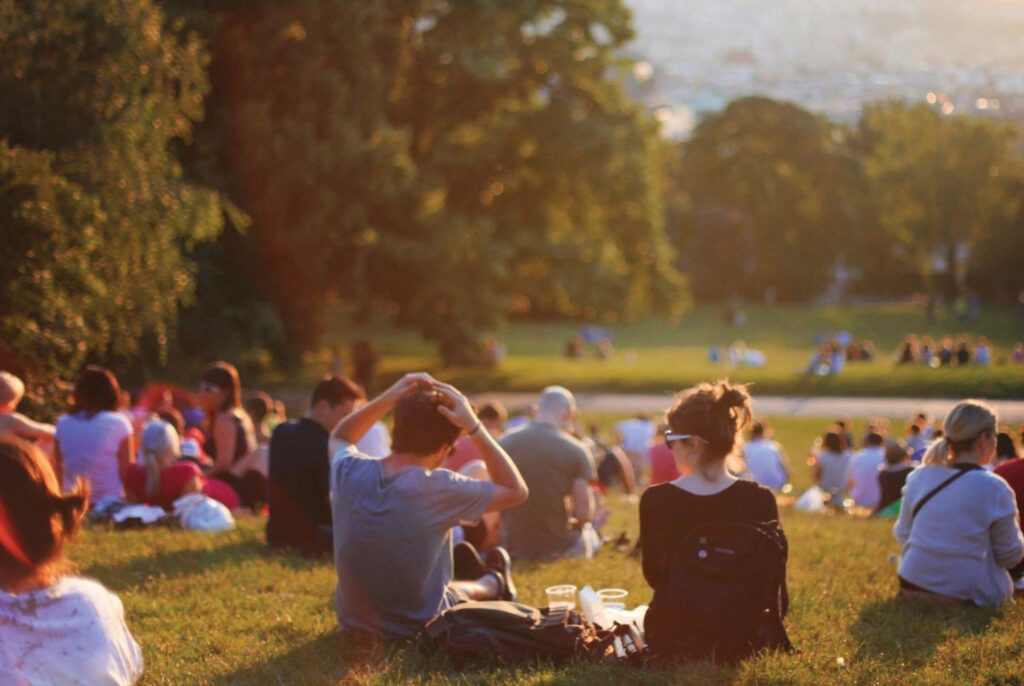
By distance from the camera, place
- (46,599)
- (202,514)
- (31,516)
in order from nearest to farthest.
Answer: (31,516) → (46,599) → (202,514)

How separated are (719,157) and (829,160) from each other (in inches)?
320

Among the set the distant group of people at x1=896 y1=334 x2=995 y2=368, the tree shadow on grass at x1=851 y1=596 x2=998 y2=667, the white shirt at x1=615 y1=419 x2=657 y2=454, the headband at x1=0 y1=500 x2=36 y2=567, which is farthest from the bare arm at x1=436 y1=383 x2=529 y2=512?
the distant group of people at x1=896 y1=334 x2=995 y2=368

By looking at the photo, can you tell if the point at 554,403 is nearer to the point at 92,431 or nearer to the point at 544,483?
the point at 544,483

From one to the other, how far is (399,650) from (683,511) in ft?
5.57

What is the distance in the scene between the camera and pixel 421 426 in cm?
509

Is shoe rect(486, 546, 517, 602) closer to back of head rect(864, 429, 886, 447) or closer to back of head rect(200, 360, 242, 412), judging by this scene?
back of head rect(200, 360, 242, 412)

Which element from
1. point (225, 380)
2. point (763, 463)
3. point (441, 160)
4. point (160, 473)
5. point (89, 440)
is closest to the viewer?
point (89, 440)

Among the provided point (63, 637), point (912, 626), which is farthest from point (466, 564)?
point (63, 637)

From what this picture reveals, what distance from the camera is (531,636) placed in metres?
5.30

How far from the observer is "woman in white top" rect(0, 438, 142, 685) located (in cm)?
302

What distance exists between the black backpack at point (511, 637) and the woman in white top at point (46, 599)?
7.06ft

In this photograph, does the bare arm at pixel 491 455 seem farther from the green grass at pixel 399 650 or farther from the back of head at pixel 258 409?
the back of head at pixel 258 409

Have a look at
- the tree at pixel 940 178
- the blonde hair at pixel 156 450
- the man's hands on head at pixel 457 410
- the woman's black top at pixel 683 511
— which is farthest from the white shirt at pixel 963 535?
the tree at pixel 940 178

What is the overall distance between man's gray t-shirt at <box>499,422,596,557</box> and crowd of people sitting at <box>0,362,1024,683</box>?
0.05ft
